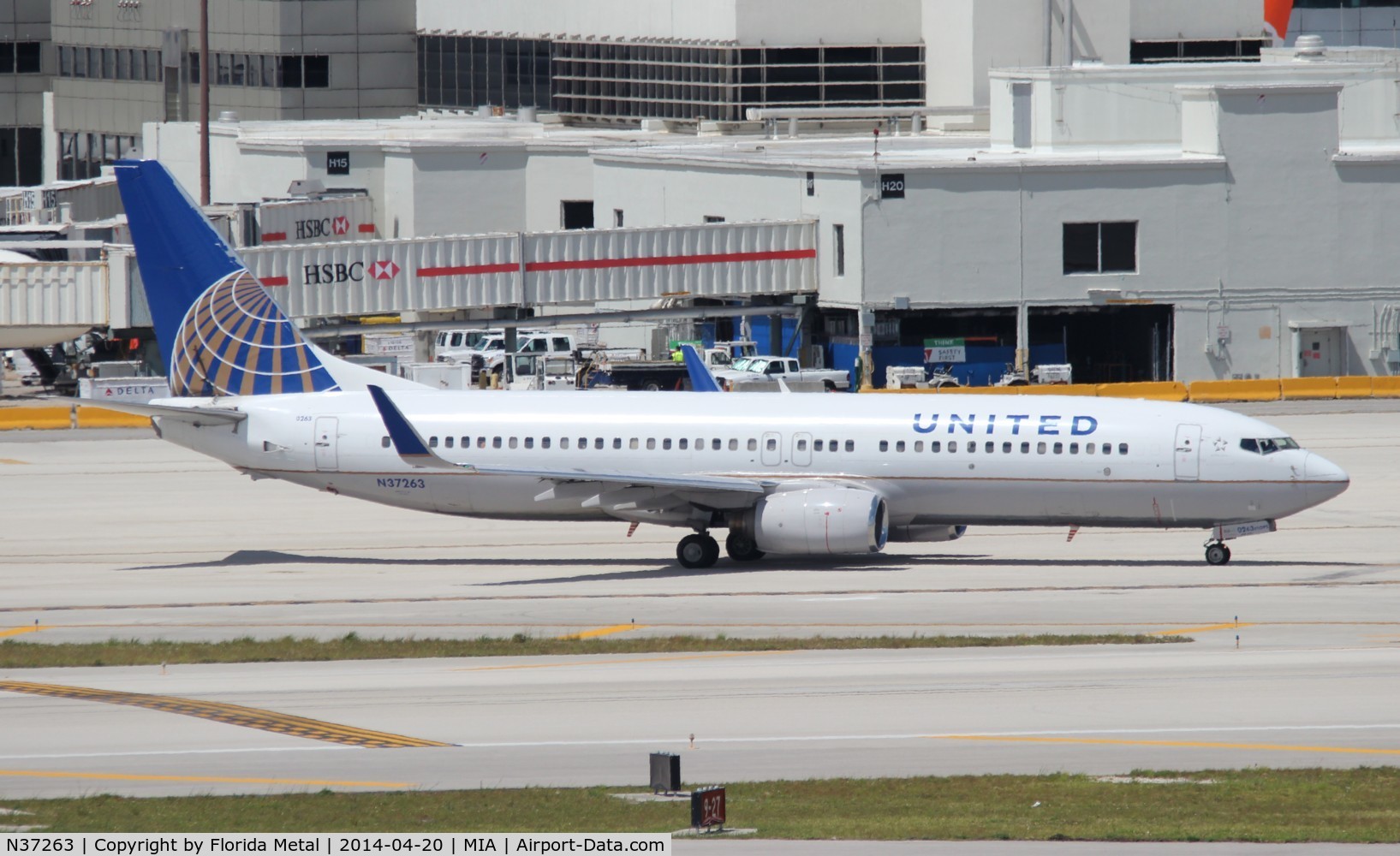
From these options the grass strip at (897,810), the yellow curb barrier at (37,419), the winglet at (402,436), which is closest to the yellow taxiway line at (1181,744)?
the grass strip at (897,810)

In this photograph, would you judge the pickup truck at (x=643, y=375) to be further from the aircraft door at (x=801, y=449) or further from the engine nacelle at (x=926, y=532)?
the aircraft door at (x=801, y=449)

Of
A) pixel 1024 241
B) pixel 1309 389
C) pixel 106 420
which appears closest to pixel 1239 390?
pixel 1309 389

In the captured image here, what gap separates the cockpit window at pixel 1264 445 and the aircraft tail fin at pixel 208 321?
20.0 meters

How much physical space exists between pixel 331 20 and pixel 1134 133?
66.4 metres

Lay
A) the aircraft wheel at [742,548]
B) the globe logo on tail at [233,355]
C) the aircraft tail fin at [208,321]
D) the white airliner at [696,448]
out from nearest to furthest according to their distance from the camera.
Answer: the white airliner at [696,448]
the aircraft wheel at [742,548]
the aircraft tail fin at [208,321]
the globe logo on tail at [233,355]

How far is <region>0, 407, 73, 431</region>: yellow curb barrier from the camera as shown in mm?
67312

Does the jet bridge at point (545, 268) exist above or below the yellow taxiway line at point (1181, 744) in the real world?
above

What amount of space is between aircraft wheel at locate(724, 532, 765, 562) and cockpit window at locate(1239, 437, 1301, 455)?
421 inches

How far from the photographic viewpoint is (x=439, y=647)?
32844mm

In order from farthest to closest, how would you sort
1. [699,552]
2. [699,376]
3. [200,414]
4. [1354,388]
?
[1354,388]
[699,376]
[200,414]
[699,552]

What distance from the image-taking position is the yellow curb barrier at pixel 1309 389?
240 feet

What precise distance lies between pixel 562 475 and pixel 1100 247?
40639mm

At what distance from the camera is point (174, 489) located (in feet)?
179

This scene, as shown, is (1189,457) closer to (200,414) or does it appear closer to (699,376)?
(699,376)
